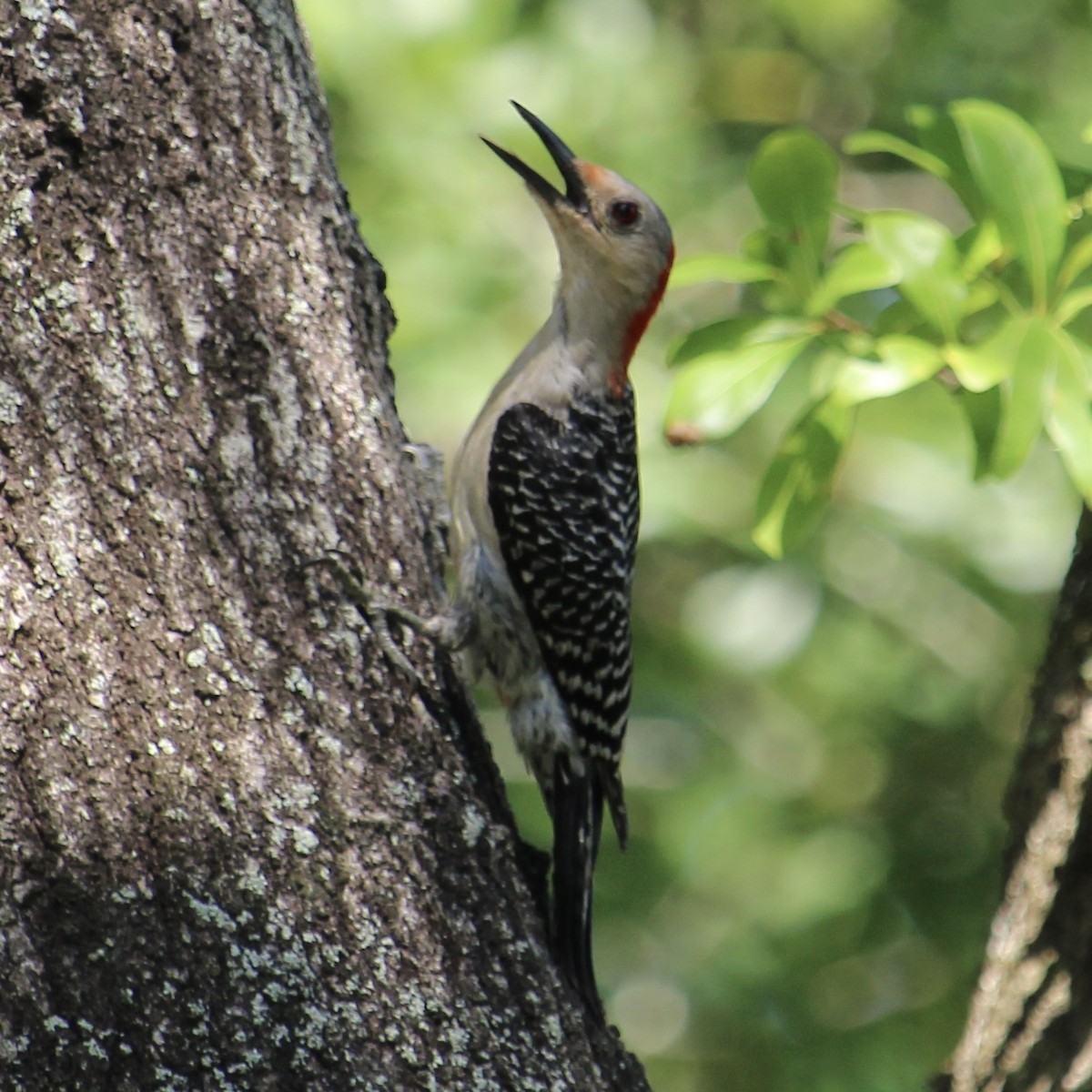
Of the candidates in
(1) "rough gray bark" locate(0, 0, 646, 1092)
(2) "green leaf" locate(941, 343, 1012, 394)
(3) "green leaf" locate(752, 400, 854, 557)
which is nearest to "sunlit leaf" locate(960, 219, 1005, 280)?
(2) "green leaf" locate(941, 343, 1012, 394)

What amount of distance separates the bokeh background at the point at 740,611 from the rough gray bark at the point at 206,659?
245cm

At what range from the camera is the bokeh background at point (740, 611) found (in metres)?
4.94

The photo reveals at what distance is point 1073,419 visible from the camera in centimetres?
227

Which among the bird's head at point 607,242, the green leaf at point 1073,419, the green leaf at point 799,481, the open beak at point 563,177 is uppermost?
the open beak at point 563,177

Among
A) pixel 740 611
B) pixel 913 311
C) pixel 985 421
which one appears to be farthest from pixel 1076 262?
pixel 740 611

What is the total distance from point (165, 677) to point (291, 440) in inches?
18.6

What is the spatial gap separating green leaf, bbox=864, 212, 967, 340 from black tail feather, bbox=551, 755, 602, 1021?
1340 mm

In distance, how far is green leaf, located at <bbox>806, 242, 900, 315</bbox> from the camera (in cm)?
265

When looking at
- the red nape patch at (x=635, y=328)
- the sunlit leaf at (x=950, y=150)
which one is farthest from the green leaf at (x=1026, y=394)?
the red nape patch at (x=635, y=328)

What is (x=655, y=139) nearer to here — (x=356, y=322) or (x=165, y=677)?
(x=356, y=322)

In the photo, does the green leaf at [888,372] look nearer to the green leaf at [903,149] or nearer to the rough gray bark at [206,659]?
the green leaf at [903,149]

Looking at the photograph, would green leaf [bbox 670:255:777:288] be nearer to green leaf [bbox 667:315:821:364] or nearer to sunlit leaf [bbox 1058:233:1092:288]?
green leaf [bbox 667:315:821:364]

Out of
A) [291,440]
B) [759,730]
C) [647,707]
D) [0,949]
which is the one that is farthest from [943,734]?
[0,949]

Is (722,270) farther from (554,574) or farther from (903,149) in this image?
(554,574)
